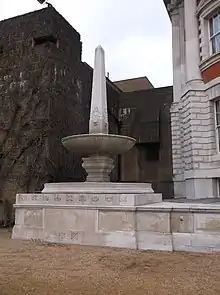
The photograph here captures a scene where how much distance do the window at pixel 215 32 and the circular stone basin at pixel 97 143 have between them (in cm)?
859

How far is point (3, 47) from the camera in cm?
1459

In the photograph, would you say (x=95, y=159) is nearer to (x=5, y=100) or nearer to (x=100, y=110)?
(x=100, y=110)

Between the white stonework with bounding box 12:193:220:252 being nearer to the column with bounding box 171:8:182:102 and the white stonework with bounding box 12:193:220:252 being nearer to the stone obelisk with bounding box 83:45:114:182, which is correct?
the stone obelisk with bounding box 83:45:114:182

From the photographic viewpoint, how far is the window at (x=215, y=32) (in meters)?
15.3

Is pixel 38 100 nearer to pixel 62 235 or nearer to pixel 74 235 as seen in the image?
pixel 62 235

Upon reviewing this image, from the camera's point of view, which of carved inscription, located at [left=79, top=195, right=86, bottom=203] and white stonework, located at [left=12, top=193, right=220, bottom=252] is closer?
white stonework, located at [left=12, top=193, right=220, bottom=252]

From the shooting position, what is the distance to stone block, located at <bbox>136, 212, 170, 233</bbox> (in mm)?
7016

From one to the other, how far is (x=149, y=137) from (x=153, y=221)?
14714 mm

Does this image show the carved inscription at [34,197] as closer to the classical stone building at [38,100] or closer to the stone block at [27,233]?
the stone block at [27,233]

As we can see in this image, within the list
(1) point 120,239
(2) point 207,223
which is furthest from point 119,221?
(2) point 207,223

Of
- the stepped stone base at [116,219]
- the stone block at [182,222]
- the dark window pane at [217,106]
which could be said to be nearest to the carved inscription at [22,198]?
the stepped stone base at [116,219]

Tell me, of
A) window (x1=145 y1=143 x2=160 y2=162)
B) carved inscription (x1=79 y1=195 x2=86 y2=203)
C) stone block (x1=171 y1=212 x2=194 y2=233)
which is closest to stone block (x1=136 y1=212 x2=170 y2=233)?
stone block (x1=171 y1=212 x2=194 y2=233)

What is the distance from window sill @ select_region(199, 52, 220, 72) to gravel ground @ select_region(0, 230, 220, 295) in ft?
34.6

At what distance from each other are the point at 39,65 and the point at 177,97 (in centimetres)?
814
